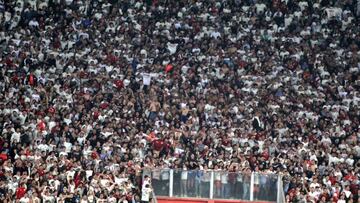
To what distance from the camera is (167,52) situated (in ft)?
137

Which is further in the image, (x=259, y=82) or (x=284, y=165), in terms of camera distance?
(x=259, y=82)

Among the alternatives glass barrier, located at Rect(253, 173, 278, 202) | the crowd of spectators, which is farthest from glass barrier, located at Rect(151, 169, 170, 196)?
glass barrier, located at Rect(253, 173, 278, 202)

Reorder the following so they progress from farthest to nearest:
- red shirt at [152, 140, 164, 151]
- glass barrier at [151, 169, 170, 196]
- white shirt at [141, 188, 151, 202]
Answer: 1. red shirt at [152, 140, 164, 151]
2. glass barrier at [151, 169, 170, 196]
3. white shirt at [141, 188, 151, 202]

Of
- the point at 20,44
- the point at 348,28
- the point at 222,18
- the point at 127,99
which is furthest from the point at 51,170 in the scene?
the point at 348,28

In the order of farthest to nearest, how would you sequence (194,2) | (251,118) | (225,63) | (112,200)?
(194,2), (225,63), (251,118), (112,200)

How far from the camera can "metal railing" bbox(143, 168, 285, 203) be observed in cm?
3519

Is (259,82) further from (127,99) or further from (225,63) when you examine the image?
(127,99)

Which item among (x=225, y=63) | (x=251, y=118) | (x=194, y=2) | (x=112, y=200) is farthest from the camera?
(x=194, y=2)

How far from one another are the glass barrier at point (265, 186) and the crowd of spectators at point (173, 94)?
394 millimetres

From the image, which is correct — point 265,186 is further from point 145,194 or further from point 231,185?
point 145,194

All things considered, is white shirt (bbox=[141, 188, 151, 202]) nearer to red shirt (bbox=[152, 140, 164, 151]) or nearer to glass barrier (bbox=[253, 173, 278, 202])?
red shirt (bbox=[152, 140, 164, 151])

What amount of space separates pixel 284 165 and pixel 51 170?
7.22m

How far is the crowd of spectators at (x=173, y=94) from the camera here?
35156 millimetres

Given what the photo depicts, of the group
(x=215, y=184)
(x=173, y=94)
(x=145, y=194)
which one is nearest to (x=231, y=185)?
(x=215, y=184)
